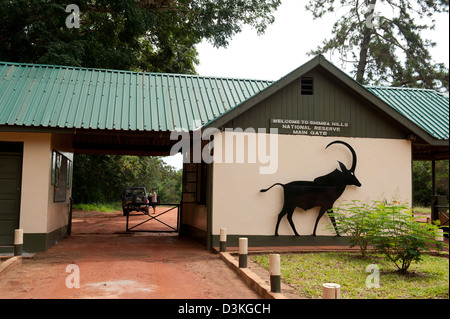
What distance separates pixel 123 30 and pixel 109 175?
44.6ft

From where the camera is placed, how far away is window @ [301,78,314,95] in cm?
1192

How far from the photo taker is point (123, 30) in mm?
21812

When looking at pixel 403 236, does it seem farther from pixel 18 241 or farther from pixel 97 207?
pixel 97 207

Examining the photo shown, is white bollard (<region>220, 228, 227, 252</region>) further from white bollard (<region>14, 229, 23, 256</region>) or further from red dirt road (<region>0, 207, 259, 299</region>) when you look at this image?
white bollard (<region>14, 229, 23, 256</region>)

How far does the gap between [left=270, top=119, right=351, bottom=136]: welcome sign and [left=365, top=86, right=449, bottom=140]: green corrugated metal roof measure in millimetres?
1976

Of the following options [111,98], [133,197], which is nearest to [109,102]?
[111,98]

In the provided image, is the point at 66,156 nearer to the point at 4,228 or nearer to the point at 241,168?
the point at 4,228

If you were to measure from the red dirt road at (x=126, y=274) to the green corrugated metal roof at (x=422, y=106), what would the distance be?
7.68 m

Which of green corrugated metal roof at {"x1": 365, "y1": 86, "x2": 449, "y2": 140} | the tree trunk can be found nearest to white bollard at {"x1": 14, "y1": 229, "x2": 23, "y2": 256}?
green corrugated metal roof at {"x1": 365, "y1": 86, "x2": 449, "y2": 140}

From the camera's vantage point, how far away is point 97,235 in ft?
48.3

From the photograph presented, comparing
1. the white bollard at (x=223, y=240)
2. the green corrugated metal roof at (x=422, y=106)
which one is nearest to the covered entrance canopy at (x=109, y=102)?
the white bollard at (x=223, y=240)
